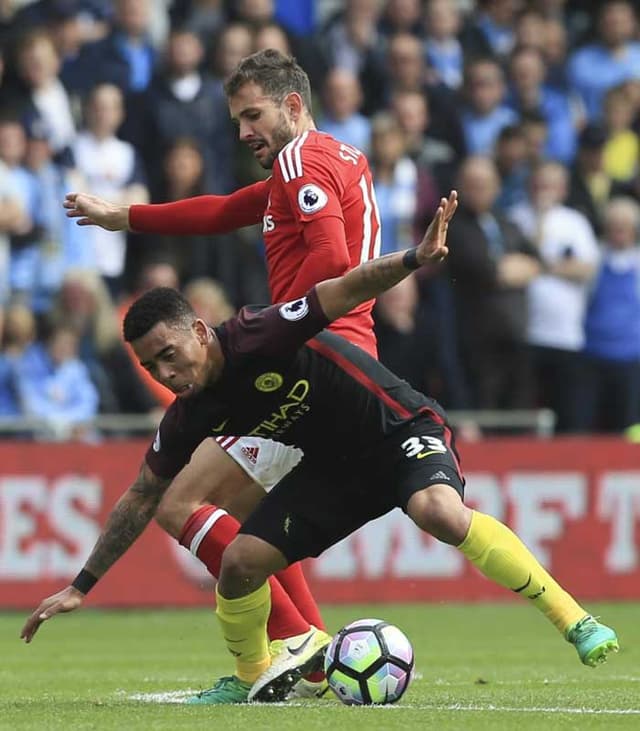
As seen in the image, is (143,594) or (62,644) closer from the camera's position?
(62,644)

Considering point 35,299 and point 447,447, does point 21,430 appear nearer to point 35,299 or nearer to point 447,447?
point 35,299

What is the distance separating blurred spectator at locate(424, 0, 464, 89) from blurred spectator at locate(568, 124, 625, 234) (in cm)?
Answer: 130

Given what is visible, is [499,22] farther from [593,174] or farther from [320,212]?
[320,212]

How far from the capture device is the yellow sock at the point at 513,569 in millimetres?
7277

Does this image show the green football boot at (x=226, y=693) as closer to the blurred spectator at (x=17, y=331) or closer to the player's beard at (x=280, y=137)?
the player's beard at (x=280, y=137)

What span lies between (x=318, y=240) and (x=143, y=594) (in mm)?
6907

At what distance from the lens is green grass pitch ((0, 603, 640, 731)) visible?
22.4 ft

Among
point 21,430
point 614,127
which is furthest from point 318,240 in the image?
point 614,127

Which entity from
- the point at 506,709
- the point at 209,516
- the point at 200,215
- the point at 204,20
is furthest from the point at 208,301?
the point at 506,709

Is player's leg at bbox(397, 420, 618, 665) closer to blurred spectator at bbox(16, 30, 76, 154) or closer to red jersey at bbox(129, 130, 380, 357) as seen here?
red jersey at bbox(129, 130, 380, 357)

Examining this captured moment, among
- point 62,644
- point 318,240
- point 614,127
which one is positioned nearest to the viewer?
point 318,240

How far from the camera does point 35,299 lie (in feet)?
45.8

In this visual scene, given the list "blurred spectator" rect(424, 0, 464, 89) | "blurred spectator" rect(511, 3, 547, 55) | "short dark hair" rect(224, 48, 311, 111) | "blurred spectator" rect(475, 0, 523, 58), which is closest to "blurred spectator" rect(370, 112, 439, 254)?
"blurred spectator" rect(424, 0, 464, 89)

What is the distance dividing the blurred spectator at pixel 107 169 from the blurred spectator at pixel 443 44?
3654 mm
